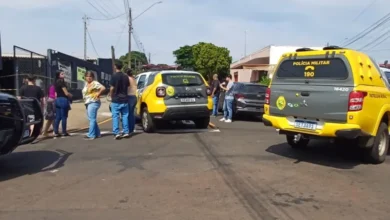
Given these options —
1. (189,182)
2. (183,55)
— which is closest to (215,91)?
(189,182)

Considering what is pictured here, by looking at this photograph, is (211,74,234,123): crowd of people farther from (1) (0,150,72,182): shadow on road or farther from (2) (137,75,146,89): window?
(1) (0,150,72,182): shadow on road

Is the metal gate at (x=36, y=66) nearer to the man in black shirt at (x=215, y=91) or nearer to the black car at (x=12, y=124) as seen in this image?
the man in black shirt at (x=215, y=91)

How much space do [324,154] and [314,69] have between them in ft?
6.25

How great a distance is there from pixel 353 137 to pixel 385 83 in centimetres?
191

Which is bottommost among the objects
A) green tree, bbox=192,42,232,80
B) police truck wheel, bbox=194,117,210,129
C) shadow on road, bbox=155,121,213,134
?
shadow on road, bbox=155,121,213,134

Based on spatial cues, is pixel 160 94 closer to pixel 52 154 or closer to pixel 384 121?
pixel 52 154

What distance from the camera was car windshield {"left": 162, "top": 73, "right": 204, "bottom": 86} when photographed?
11453 millimetres

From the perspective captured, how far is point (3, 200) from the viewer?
18.2 ft

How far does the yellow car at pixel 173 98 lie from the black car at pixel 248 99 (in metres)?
3.55

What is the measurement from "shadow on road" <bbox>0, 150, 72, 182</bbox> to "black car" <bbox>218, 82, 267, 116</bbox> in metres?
7.73

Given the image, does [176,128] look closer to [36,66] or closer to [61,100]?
[61,100]

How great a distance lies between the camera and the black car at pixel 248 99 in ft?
50.3

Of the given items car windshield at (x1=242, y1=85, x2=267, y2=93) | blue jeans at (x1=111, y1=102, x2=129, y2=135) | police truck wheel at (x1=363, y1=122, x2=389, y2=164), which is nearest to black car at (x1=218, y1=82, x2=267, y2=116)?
car windshield at (x1=242, y1=85, x2=267, y2=93)

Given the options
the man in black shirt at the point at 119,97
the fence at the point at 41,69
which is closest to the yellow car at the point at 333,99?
the man in black shirt at the point at 119,97
